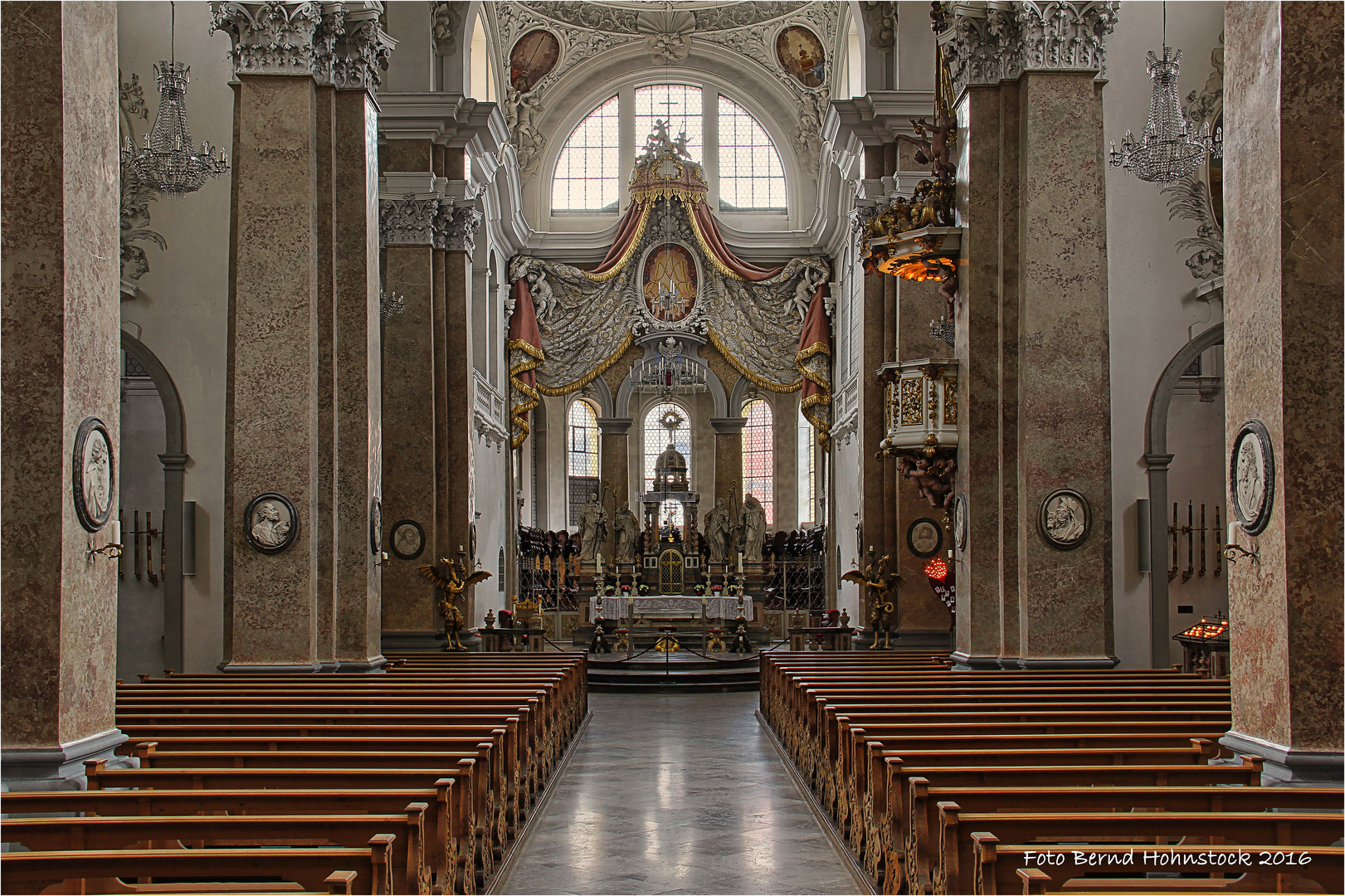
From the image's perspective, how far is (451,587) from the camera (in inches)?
584

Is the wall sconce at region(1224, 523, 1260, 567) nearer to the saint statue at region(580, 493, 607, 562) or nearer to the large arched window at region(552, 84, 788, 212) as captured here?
the saint statue at region(580, 493, 607, 562)

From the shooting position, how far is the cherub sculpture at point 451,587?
48.7 feet

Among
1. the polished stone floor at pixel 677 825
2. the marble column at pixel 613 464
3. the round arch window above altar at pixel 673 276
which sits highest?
the round arch window above altar at pixel 673 276

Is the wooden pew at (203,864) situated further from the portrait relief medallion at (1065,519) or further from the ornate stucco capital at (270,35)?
the ornate stucco capital at (270,35)

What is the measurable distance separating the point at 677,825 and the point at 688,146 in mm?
20648

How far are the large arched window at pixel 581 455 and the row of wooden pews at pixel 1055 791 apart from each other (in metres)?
19.3

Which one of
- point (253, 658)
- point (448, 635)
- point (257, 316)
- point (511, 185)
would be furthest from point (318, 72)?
point (511, 185)

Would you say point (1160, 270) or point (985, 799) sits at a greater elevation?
point (1160, 270)

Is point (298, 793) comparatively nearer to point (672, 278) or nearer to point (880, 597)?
point (880, 597)

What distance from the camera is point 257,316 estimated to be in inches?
392

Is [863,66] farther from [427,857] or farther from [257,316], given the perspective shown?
[427,857]

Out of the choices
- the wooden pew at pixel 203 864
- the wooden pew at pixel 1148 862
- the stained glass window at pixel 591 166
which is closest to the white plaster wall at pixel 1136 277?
the wooden pew at pixel 1148 862

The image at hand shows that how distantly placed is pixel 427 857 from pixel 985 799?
2266 millimetres

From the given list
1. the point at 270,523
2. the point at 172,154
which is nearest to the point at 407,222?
the point at 172,154
